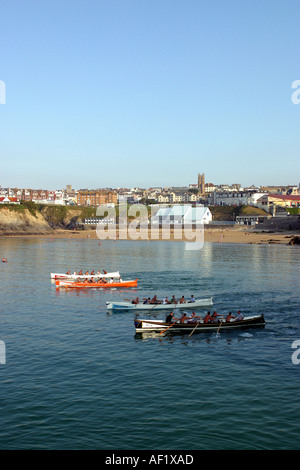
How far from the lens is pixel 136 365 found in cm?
2594

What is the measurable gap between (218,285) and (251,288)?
14.2ft

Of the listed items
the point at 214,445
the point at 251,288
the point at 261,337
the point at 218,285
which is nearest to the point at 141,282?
the point at 218,285

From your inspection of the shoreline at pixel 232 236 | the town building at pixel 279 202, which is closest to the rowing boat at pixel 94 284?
the shoreline at pixel 232 236

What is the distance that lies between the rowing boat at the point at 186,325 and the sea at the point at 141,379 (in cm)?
52

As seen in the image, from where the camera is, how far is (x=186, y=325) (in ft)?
108

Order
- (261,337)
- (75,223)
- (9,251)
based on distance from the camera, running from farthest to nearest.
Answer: (75,223) < (9,251) < (261,337)

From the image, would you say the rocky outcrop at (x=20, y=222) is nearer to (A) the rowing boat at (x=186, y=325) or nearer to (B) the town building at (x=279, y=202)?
(B) the town building at (x=279, y=202)

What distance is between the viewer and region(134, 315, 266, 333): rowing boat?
32.5 m

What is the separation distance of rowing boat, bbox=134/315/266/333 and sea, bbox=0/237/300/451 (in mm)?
525

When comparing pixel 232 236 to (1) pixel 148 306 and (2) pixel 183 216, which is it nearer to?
(2) pixel 183 216

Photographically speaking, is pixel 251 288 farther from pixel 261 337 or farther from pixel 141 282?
pixel 261 337

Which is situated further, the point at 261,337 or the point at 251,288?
the point at 251,288

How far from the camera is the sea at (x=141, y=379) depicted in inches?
707
